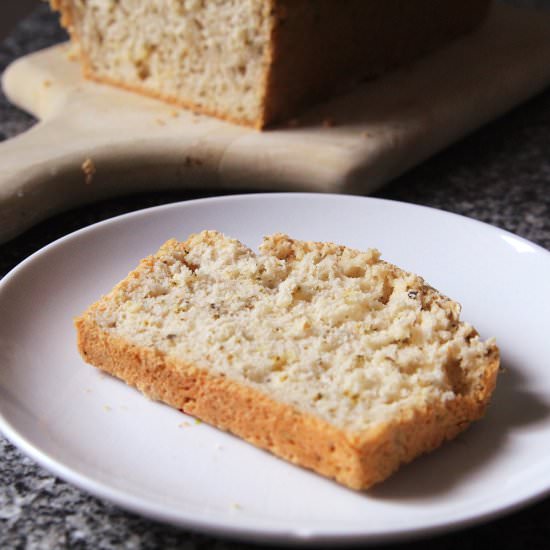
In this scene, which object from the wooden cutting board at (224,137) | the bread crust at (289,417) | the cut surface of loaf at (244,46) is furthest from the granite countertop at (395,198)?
the cut surface of loaf at (244,46)

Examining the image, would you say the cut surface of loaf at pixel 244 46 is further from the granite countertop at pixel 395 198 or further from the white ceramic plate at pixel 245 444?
the white ceramic plate at pixel 245 444

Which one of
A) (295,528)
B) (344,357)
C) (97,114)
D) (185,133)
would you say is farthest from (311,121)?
(295,528)

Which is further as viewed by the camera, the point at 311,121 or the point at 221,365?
the point at 311,121

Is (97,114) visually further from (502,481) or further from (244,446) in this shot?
(502,481)

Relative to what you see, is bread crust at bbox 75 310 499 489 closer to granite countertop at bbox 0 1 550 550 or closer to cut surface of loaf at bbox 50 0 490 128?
granite countertop at bbox 0 1 550 550

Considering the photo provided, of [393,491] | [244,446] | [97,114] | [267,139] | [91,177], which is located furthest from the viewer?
[97,114]

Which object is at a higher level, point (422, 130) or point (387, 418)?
point (387, 418)

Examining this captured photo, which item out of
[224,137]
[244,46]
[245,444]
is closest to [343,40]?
[244,46]
